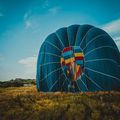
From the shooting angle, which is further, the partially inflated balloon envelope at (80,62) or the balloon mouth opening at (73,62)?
the balloon mouth opening at (73,62)

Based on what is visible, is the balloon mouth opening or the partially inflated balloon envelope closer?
the partially inflated balloon envelope

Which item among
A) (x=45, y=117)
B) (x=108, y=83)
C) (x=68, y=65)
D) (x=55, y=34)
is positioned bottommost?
(x=45, y=117)

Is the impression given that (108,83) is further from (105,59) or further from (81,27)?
(81,27)

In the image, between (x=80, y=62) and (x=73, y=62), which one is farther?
(x=73, y=62)

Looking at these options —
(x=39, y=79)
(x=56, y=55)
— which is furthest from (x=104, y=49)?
(x=39, y=79)
